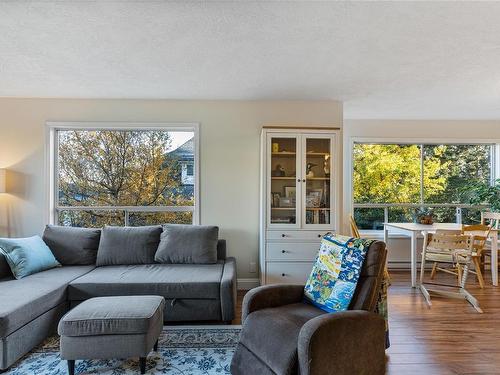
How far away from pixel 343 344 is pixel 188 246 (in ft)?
6.61

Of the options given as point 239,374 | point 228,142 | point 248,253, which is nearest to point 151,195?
point 228,142

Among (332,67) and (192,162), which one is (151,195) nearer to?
(192,162)

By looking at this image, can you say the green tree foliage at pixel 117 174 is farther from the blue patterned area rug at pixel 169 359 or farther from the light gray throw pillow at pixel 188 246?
the blue patterned area rug at pixel 169 359

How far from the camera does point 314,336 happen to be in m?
1.51

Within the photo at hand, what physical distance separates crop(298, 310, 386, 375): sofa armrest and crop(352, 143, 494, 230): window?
3.33 metres

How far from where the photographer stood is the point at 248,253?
3768 mm

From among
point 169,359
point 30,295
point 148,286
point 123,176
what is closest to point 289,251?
point 148,286

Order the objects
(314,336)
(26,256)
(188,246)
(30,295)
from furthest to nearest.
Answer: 1. (188,246)
2. (26,256)
3. (30,295)
4. (314,336)

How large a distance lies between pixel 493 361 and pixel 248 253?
2.43 metres

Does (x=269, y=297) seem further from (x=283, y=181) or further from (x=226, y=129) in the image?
Answer: (x=226, y=129)

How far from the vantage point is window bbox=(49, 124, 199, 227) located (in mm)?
3797

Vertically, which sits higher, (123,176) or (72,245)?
(123,176)

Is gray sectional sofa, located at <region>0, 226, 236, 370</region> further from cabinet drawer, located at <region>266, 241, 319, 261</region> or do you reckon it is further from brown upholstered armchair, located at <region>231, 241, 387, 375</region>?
brown upholstered armchair, located at <region>231, 241, 387, 375</region>

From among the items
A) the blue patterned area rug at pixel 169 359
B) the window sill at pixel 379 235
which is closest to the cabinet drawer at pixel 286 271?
the blue patterned area rug at pixel 169 359
